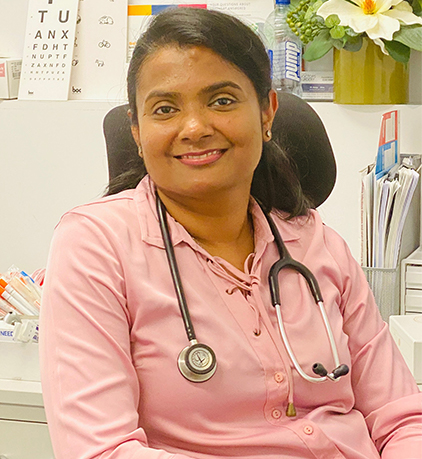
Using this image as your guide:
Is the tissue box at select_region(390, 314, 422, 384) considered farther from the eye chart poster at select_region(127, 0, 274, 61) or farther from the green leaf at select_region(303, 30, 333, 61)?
the eye chart poster at select_region(127, 0, 274, 61)

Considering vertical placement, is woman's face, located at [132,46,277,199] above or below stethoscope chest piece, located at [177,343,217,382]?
above

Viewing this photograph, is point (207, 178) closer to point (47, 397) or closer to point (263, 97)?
point (263, 97)

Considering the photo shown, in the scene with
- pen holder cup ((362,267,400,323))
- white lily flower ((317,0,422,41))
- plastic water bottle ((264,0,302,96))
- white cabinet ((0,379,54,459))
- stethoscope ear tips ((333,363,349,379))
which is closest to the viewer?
stethoscope ear tips ((333,363,349,379))

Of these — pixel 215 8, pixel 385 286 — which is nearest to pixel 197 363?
pixel 385 286

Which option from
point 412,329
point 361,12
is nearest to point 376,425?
point 412,329

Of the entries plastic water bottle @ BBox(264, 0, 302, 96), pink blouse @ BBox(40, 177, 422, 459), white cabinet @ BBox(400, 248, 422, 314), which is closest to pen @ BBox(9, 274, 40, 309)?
pink blouse @ BBox(40, 177, 422, 459)

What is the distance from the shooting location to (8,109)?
7.85 feet

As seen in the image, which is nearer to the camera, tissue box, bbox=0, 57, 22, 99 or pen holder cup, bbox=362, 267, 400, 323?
pen holder cup, bbox=362, 267, 400, 323

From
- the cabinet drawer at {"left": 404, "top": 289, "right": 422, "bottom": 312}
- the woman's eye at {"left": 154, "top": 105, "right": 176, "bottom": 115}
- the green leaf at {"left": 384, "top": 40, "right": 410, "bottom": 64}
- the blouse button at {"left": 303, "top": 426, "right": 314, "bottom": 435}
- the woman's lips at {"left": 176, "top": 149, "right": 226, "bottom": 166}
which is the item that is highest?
the green leaf at {"left": 384, "top": 40, "right": 410, "bottom": 64}

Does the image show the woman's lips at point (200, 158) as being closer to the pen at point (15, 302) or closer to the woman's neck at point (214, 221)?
the woman's neck at point (214, 221)

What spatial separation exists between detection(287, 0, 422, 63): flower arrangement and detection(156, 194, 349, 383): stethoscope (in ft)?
3.15

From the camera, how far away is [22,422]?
1.34 metres

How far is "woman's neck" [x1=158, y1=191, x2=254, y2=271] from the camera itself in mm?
1057

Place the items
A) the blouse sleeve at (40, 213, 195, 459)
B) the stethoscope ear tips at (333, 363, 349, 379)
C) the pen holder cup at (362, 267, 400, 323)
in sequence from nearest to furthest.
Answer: the blouse sleeve at (40, 213, 195, 459) < the stethoscope ear tips at (333, 363, 349, 379) < the pen holder cup at (362, 267, 400, 323)
